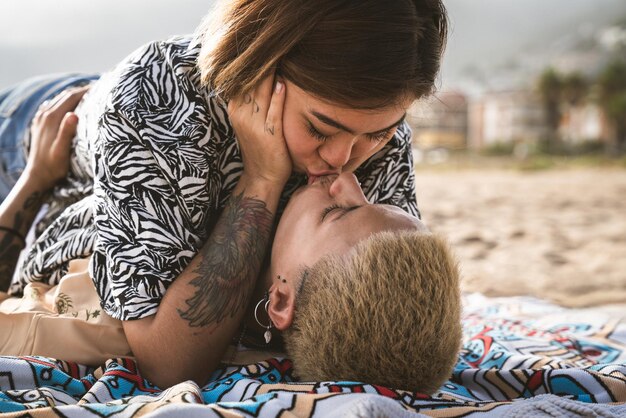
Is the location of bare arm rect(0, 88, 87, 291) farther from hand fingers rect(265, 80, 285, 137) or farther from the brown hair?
hand fingers rect(265, 80, 285, 137)

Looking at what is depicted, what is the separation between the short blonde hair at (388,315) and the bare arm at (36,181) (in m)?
1.57

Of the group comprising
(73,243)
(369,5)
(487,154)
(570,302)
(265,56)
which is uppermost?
(369,5)

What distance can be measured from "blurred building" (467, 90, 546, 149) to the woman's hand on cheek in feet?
140

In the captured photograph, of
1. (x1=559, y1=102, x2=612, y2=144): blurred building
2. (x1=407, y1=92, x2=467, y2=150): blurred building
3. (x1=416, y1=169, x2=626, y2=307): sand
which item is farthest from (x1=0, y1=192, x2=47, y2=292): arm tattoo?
(x1=559, y1=102, x2=612, y2=144): blurred building

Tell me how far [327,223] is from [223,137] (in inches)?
22.7

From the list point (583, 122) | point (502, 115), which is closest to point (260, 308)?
point (583, 122)

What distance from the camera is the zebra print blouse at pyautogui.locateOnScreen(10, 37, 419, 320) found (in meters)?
2.16

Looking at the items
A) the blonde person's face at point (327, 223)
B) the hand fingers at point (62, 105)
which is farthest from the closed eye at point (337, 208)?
the hand fingers at point (62, 105)

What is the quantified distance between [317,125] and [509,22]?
115067 mm

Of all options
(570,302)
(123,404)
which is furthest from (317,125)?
(570,302)

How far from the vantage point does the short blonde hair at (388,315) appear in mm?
1799

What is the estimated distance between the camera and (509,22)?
354ft

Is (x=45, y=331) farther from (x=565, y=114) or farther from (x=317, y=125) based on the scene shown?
(x=565, y=114)

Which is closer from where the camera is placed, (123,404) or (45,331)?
(123,404)
